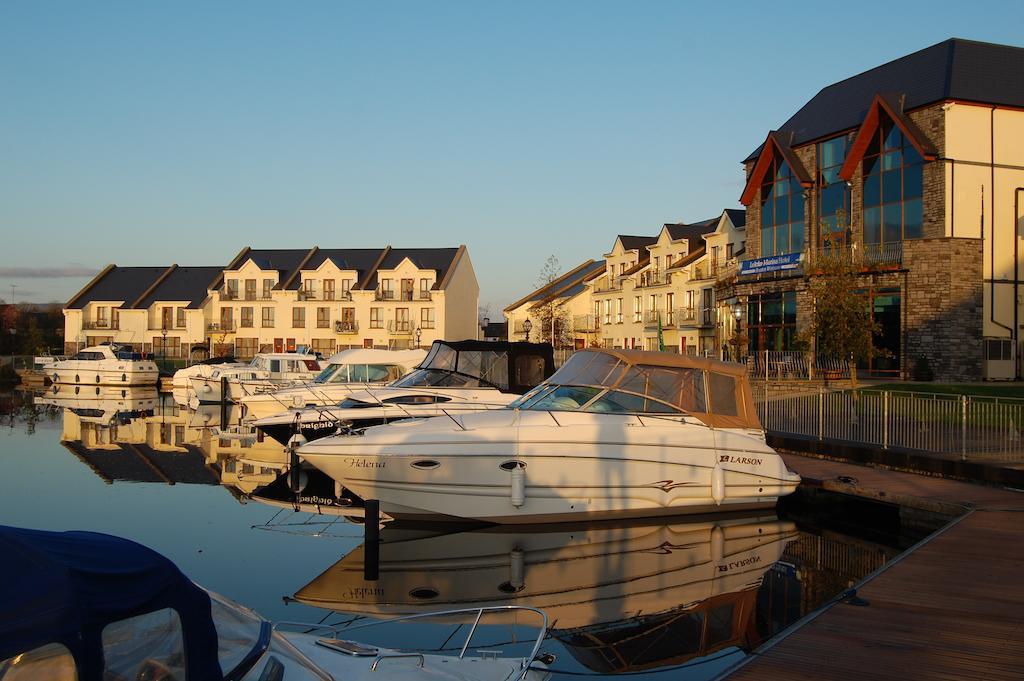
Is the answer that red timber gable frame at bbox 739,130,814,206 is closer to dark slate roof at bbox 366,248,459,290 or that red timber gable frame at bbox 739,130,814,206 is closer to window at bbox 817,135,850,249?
window at bbox 817,135,850,249

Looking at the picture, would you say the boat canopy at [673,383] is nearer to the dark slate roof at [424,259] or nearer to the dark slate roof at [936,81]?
the dark slate roof at [936,81]

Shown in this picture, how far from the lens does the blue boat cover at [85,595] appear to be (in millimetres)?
3791

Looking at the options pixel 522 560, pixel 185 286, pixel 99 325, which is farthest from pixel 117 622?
pixel 99 325

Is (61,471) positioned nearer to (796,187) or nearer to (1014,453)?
(1014,453)

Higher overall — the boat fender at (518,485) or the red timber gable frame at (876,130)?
the red timber gable frame at (876,130)

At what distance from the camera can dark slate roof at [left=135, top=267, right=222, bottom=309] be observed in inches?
3012

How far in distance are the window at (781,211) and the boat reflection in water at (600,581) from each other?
96.4 feet

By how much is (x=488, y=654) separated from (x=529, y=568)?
5.09 meters

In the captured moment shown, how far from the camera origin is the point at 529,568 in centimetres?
1197

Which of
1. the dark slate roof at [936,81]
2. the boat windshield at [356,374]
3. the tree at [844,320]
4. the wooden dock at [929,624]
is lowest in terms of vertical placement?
the wooden dock at [929,624]

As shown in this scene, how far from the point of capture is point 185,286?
78.8 metres

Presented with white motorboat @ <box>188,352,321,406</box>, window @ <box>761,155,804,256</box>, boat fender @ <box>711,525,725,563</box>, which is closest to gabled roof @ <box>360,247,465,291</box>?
white motorboat @ <box>188,352,321,406</box>

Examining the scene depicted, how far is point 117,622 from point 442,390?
17185 mm

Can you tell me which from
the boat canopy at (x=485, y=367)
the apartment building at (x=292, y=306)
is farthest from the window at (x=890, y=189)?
the apartment building at (x=292, y=306)
